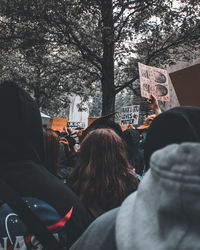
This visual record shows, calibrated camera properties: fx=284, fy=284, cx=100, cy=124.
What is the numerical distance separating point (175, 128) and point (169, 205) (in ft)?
2.65

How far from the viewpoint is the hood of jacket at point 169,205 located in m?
0.57

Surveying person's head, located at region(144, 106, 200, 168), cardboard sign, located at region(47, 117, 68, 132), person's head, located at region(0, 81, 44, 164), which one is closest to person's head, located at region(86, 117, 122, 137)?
person's head, located at region(0, 81, 44, 164)

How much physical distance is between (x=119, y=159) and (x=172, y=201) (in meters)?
1.68

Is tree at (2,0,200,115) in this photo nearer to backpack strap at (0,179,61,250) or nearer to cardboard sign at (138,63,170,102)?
cardboard sign at (138,63,170,102)

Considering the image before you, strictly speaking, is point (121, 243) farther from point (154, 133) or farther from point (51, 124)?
point (51, 124)

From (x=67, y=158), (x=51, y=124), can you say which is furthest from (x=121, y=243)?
(x=51, y=124)

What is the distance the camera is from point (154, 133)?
1486mm

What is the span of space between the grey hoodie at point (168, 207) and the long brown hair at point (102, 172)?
4.46 ft

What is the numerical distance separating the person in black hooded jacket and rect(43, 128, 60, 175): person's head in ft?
2.38

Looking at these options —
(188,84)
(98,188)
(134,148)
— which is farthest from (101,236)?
(134,148)

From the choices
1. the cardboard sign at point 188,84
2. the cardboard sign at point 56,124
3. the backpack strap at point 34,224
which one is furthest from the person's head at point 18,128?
the cardboard sign at point 56,124

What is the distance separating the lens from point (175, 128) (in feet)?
4.48

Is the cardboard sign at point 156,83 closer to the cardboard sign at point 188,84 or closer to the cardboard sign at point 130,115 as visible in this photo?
the cardboard sign at point 188,84

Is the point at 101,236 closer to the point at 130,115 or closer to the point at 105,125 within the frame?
the point at 105,125
